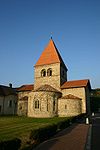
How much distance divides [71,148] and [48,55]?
126 ft

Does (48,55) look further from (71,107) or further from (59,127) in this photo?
(59,127)

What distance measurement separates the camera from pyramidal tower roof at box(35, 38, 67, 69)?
4628cm

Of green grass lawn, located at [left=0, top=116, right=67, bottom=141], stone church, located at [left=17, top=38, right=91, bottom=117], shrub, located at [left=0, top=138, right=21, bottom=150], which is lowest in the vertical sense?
green grass lawn, located at [left=0, top=116, right=67, bottom=141]

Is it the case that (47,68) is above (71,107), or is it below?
above

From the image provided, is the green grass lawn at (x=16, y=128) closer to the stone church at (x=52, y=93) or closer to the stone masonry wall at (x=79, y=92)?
the stone church at (x=52, y=93)

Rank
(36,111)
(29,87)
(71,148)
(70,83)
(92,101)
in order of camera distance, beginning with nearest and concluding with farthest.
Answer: (71,148) → (36,111) → (70,83) → (29,87) → (92,101)

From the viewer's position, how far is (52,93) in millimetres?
38219

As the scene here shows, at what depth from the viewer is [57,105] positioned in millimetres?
38875

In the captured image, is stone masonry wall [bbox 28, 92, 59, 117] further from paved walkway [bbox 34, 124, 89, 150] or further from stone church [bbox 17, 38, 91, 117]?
paved walkway [bbox 34, 124, 89, 150]

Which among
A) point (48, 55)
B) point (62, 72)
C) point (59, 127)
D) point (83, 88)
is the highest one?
point (48, 55)

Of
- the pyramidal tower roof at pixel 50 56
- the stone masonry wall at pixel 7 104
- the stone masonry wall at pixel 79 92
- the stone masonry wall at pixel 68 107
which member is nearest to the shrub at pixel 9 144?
the stone masonry wall at pixel 68 107

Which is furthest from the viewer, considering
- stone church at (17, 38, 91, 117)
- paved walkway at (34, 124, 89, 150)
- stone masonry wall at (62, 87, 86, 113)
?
stone masonry wall at (62, 87, 86, 113)

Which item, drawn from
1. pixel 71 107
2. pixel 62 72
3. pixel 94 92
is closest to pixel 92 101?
pixel 94 92

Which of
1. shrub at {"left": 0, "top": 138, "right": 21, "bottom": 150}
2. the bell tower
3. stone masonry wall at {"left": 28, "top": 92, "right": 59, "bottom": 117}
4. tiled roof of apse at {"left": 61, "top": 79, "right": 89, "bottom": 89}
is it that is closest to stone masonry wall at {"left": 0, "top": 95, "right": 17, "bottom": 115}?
the bell tower
